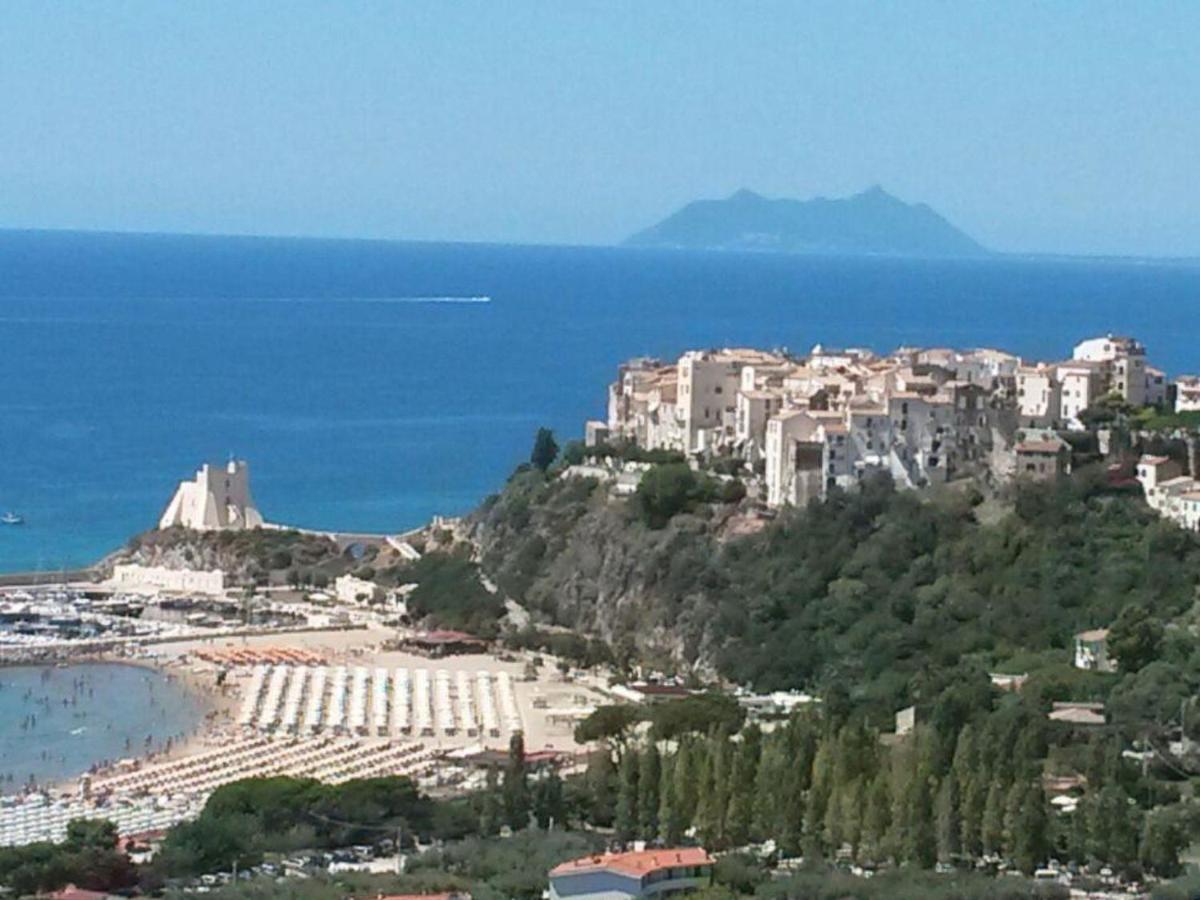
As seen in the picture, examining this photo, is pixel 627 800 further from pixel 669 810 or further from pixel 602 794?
pixel 602 794

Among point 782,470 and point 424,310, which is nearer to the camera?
point 782,470

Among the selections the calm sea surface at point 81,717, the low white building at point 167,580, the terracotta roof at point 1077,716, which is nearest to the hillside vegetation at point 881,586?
the terracotta roof at point 1077,716

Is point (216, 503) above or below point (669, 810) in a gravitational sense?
below

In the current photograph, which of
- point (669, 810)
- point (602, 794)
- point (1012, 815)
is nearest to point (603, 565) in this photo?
point (602, 794)

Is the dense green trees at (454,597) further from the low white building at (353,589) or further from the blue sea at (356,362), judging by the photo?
the blue sea at (356,362)

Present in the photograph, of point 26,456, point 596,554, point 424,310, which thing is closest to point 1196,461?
point 596,554

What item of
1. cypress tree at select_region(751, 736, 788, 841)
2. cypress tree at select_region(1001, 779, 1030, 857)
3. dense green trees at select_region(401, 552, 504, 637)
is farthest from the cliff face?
cypress tree at select_region(1001, 779, 1030, 857)

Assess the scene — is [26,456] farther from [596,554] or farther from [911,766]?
[911,766]
